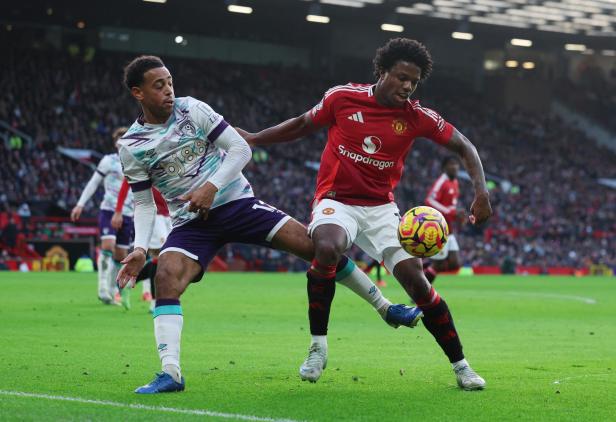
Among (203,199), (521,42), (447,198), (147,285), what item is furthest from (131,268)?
(521,42)

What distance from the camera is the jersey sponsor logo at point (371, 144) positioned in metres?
7.68

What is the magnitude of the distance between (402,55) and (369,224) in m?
1.22

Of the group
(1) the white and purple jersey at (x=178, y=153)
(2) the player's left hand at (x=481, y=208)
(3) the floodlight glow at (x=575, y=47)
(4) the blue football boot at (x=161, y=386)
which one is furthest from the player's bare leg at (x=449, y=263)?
(3) the floodlight glow at (x=575, y=47)

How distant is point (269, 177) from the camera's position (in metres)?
42.6

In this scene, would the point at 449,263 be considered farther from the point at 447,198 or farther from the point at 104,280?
the point at 104,280

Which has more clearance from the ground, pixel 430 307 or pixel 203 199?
pixel 203 199

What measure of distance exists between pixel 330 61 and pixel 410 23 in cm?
464

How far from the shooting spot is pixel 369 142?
25.2 feet

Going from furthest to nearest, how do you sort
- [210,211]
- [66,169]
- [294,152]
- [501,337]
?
[294,152]
[66,169]
[501,337]
[210,211]

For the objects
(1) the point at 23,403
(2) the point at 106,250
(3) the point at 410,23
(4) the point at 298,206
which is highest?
(1) the point at 23,403

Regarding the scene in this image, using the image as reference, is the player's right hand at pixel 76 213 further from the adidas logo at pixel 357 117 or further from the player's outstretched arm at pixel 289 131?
the adidas logo at pixel 357 117

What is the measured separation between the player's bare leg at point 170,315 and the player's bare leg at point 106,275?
913cm

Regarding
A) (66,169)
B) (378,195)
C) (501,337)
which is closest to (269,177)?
(66,169)

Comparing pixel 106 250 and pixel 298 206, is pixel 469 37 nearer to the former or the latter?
pixel 298 206
